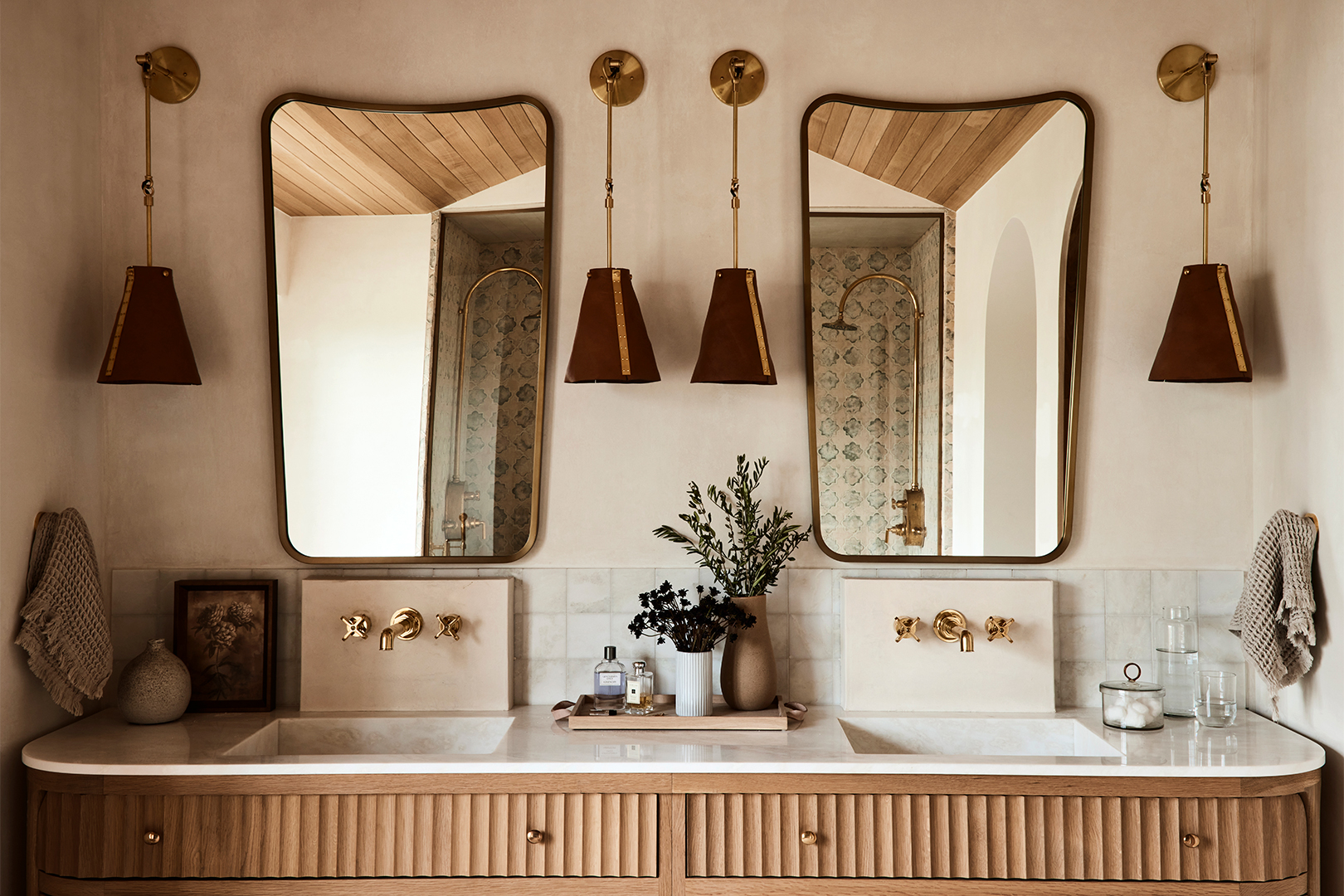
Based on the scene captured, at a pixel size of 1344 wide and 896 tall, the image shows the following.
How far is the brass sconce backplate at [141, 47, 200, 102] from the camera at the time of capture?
199 centimetres

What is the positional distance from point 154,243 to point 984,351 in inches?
70.0

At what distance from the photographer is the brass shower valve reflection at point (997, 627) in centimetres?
193

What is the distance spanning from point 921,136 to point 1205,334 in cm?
69

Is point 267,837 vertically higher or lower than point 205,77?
lower

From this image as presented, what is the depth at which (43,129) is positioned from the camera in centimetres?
180

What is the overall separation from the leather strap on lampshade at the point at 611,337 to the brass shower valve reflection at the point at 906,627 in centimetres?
71

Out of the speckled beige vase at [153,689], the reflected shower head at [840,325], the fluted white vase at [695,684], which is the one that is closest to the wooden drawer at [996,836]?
the fluted white vase at [695,684]

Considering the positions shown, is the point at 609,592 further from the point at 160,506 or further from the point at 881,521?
the point at 160,506

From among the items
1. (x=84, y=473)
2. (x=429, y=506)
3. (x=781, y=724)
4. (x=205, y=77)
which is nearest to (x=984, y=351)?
(x=781, y=724)

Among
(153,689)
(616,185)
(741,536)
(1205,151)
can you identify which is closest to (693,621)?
(741,536)

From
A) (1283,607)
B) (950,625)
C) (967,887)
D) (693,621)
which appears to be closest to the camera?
(967,887)

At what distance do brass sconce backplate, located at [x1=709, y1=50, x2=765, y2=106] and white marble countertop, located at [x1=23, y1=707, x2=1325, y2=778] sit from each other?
4.30 ft

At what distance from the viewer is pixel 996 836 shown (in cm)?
157

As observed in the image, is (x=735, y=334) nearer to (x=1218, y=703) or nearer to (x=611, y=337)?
(x=611, y=337)
